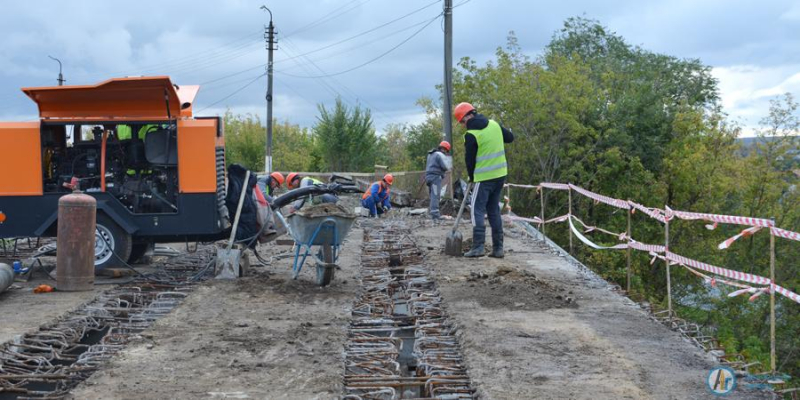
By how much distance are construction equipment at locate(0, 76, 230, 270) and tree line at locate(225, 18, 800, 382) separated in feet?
57.7

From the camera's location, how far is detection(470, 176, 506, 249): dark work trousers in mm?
10828

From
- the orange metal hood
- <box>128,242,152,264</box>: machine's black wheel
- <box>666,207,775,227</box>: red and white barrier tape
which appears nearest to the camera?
<box>666,207,775,227</box>: red and white barrier tape

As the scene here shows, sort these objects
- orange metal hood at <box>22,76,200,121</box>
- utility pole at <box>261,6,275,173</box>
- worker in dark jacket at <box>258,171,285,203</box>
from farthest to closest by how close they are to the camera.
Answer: utility pole at <box>261,6,275,173</box> < worker in dark jacket at <box>258,171,285,203</box> < orange metal hood at <box>22,76,200,121</box>

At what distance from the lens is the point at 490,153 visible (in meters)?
10.8

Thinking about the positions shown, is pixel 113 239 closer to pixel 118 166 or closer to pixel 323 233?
pixel 118 166

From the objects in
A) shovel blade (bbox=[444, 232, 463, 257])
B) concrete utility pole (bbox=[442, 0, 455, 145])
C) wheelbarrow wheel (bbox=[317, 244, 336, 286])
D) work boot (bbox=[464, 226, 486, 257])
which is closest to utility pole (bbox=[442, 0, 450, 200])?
concrete utility pole (bbox=[442, 0, 455, 145])

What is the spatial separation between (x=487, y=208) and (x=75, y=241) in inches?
204

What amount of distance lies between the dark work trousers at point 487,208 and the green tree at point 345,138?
29045 millimetres

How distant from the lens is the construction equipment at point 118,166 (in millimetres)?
9312

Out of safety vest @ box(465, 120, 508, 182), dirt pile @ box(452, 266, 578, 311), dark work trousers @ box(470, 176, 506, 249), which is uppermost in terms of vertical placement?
safety vest @ box(465, 120, 508, 182)

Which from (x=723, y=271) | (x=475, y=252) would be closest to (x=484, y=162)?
(x=475, y=252)

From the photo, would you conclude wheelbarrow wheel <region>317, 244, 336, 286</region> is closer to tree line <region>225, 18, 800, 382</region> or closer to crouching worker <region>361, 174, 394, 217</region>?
crouching worker <region>361, 174, 394, 217</region>

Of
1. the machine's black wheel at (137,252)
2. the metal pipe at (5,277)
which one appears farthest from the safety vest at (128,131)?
the metal pipe at (5,277)

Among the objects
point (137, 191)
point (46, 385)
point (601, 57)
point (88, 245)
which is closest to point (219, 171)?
point (137, 191)
